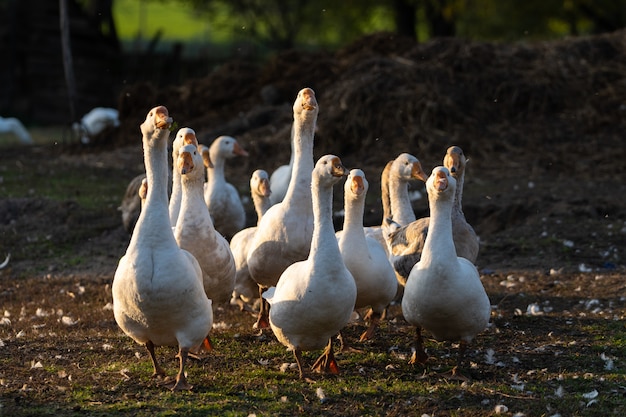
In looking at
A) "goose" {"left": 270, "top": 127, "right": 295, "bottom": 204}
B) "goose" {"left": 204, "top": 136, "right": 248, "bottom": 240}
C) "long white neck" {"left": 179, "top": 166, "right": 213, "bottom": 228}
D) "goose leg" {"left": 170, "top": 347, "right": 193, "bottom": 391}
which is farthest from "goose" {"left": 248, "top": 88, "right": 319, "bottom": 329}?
"goose" {"left": 270, "top": 127, "right": 295, "bottom": 204}

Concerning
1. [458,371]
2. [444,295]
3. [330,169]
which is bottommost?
[458,371]

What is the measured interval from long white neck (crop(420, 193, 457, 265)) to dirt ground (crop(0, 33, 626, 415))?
36.4 inches

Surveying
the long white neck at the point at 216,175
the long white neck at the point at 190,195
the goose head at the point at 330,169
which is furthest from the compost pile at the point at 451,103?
the goose head at the point at 330,169

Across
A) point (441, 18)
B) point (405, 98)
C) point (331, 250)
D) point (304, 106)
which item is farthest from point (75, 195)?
→ point (441, 18)

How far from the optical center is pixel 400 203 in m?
9.79

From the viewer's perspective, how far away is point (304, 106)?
27.7 ft

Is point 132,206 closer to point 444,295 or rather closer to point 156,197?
point 156,197

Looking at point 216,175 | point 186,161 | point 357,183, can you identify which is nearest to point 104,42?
point 216,175

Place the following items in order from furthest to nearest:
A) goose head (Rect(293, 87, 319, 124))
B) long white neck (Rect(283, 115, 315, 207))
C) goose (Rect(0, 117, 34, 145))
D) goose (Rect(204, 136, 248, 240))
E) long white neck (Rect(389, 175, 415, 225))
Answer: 1. goose (Rect(0, 117, 34, 145))
2. goose (Rect(204, 136, 248, 240))
3. long white neck (Rect(389, 175, 415, 225))
4. goose head (Rect(293, 87, 319, 124))
5. long white neck (Rect(283, 115, 315, 207))

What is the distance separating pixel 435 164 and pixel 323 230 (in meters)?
8.37

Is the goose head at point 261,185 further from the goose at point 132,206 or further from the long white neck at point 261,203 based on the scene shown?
the goose at point 132,206

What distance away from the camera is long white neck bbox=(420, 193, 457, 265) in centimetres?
702

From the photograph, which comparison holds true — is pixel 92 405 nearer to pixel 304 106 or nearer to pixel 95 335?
pixel 95 335

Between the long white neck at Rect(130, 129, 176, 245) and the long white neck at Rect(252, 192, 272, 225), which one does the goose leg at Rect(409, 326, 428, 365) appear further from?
the long white neck at Rect(252, 192, 272, 225)
